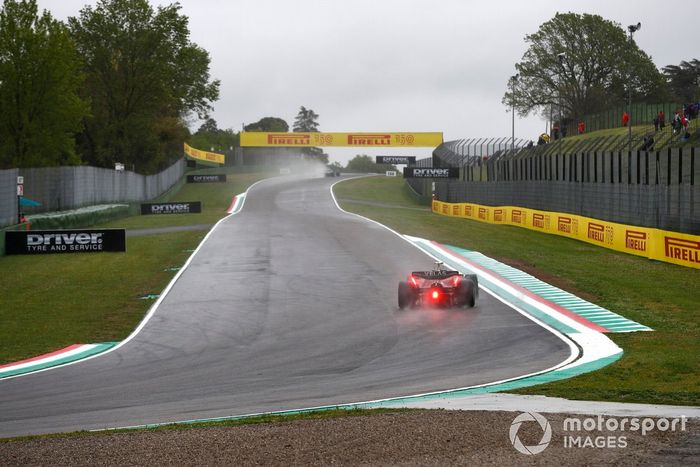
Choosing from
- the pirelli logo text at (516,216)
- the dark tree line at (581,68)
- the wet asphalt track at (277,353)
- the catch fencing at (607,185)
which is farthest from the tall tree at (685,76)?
the wet asphalt track at (277,353)

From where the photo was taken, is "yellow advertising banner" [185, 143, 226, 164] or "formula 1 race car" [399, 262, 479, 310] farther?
"yellow advertising banner" [185, 143, 226, 164]

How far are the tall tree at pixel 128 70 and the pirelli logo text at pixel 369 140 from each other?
28.3 metres

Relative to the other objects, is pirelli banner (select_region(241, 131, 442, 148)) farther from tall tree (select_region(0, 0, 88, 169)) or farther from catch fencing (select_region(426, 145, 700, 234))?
tall tree (select_region(0, 0, 88, 169))

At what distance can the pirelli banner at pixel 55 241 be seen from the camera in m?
34.3

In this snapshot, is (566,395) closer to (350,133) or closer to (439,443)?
(439,443)

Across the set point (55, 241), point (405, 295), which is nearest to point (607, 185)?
point (405, 295)

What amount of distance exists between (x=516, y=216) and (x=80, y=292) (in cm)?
3290

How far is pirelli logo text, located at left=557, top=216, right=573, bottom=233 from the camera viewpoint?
44.5 m

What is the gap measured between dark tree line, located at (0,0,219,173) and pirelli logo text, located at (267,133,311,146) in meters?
14.7

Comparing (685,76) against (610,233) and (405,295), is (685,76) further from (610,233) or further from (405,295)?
(405,295)

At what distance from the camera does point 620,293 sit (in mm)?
25328

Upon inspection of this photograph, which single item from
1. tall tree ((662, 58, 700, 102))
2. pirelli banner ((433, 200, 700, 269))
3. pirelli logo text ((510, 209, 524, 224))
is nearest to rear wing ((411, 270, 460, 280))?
pirelli banner ((433, 200, 700, 269))

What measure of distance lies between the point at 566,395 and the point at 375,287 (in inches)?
544

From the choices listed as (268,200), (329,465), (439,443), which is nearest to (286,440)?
(329,465)
